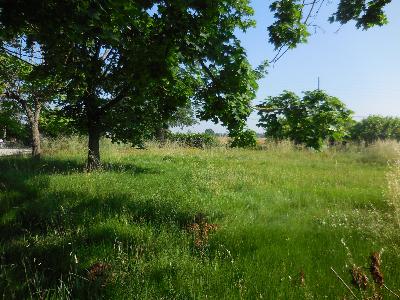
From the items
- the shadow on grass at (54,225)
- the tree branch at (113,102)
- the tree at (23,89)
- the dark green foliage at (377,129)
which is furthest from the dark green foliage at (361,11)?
the dark green foliage at (377,129)

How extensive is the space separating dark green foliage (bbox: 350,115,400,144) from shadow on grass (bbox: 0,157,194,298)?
3046 centimetres

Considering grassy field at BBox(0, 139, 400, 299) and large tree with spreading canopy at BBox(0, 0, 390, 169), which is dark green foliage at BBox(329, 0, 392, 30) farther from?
grassy field at BBox(0, 139, 400, 299)

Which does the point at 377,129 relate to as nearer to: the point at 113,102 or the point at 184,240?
the point at 113,102

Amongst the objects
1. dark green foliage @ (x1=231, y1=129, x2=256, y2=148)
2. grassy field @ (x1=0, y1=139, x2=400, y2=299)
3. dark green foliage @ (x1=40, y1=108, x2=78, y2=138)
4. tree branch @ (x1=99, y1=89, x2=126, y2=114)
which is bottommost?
grassy field @ (x1=0, y1=139, x2=400, y2=299)

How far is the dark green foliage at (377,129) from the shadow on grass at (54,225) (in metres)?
30.5

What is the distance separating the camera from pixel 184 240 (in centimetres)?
468

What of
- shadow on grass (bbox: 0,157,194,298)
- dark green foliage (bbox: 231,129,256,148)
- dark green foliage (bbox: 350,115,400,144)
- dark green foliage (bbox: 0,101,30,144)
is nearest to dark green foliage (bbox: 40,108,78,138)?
dark green foliage (bbox: 0,101,30,144)

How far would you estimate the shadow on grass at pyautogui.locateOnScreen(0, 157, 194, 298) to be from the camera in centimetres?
391

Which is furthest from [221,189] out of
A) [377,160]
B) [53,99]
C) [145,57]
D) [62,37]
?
[377,160]

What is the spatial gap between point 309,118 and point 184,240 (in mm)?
3232

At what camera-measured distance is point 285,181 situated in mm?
10117

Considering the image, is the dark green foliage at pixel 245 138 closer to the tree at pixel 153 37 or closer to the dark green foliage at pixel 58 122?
the tree at pixel 153 37

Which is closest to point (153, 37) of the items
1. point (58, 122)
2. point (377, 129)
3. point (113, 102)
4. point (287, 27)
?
point (287, 27)

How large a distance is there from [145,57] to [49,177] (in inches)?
199
